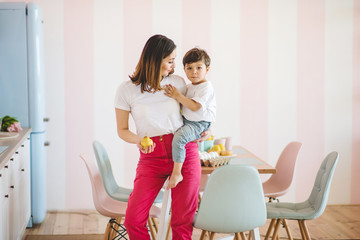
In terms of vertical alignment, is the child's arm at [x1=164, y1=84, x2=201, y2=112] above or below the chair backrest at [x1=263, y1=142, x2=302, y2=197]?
above

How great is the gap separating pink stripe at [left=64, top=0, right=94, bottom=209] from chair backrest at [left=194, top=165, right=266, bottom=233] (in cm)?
217

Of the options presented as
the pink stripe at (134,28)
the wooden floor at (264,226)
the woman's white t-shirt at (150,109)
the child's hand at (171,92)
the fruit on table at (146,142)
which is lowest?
the wooden floor at (264,226)

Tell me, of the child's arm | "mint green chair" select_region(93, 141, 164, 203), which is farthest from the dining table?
the child's arm

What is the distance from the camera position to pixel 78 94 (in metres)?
4.30

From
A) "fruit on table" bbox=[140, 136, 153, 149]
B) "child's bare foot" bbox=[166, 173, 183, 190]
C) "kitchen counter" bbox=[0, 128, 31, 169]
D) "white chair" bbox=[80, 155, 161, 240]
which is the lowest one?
"white chair" bbox=[80, 155, 161, 240]

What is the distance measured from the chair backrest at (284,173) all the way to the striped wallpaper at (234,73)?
0.96 m

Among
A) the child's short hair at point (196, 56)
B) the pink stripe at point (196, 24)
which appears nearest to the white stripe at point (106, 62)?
the pink stripe at point (196, 24)

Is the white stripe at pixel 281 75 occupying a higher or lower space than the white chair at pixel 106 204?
higher

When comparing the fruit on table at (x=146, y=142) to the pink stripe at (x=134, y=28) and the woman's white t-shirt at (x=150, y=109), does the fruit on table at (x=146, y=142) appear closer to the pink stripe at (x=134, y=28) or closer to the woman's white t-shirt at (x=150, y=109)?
the woman's white t-shirt at (x=150, y=109)

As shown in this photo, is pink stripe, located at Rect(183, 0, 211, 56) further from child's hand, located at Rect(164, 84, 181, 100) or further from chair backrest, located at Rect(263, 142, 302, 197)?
child's hand, located at Rect(164, 84, 181, 100)

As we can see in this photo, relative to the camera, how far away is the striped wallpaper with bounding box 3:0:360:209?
4.27 m

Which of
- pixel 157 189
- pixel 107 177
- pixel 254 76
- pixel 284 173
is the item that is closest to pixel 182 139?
pixel 157 189

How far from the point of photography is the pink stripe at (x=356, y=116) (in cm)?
450

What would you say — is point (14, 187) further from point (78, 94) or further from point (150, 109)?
point (78, 94)
